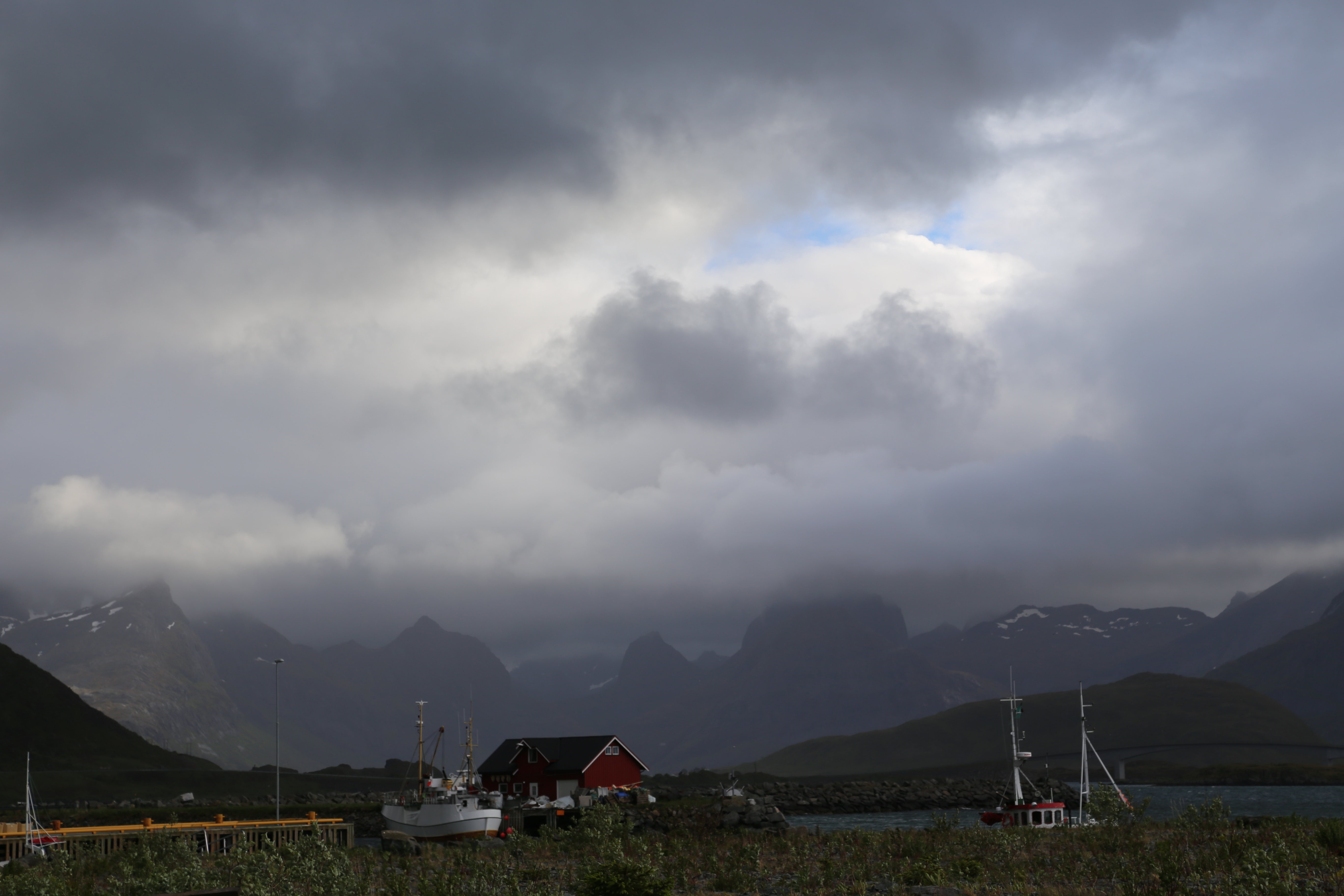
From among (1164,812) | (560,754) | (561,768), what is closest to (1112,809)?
(561,768)

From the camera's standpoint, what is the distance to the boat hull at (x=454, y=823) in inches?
3371

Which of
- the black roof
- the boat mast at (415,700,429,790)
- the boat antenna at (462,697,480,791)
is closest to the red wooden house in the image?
the black roof

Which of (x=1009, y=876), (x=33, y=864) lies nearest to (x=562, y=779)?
(x=33, y=864)

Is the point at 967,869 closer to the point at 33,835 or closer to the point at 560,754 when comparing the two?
the point at 33,835

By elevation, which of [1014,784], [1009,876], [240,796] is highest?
[1009,876]

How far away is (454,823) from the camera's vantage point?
86.1m

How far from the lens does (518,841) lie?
43594mm

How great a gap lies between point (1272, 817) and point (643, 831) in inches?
1758

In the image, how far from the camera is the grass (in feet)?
80.5

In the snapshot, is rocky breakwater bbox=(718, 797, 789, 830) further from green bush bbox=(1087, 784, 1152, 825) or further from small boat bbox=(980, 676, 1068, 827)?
green bush bbox=(1087, 784, 1152, 825)

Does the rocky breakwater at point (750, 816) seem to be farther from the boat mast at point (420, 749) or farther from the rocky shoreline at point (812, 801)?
the boat mast at point (420, 749)

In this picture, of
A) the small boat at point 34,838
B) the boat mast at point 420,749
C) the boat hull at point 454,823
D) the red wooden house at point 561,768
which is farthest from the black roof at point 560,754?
the small boat at point 34,838

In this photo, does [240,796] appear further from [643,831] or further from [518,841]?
[518,841]

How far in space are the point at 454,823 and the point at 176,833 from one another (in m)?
39.0
